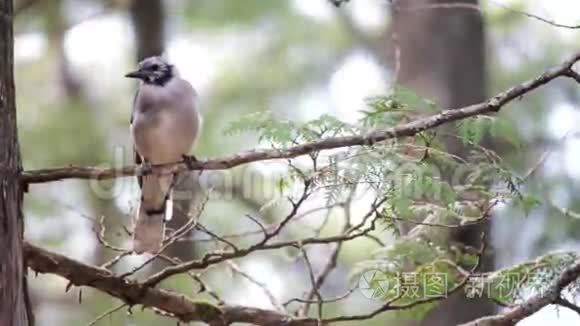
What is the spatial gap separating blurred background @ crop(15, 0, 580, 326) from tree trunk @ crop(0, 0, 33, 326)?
1.31 meters

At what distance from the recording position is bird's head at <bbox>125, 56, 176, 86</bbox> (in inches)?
124

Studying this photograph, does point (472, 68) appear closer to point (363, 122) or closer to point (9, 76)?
point (363, 122)

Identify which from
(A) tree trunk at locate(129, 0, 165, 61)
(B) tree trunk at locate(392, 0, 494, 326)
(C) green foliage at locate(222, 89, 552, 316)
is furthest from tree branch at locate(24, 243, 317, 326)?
(A) tree trunk at locate(129, 0, 165, 61)

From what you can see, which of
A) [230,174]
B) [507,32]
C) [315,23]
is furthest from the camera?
[315,23]

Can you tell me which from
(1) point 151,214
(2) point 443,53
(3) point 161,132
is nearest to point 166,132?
(3) point 161,132

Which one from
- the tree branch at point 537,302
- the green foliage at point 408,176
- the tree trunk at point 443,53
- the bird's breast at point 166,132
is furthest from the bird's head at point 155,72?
the tree branch at point 537,302

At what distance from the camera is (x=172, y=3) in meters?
5.17

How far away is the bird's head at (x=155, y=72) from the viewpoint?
10.3 ft

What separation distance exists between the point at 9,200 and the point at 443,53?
1856mm

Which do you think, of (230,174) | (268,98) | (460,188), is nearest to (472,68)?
(230,174)

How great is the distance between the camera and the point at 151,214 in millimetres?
2926

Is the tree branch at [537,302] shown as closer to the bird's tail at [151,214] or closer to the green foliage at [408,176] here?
the green foliage at [408,176]

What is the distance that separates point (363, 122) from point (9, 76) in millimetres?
827

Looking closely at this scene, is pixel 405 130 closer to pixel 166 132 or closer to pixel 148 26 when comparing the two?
pixel 166 132
